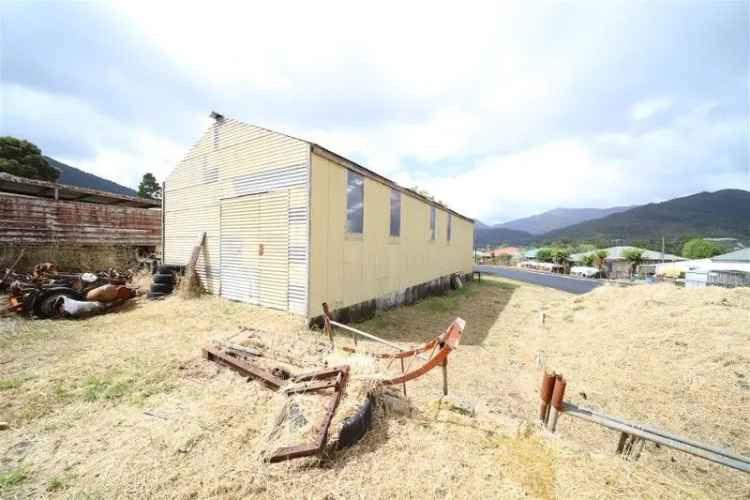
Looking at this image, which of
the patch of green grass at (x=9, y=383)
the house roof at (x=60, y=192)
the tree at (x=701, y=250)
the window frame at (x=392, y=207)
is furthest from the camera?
the tree at (x=701, y=250)

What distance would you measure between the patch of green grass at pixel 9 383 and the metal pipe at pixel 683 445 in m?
7.82

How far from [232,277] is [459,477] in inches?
360

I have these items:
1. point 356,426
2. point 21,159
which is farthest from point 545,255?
point 21,159

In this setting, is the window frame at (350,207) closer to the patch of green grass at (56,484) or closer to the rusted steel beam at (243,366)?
the rusted steel beam at (243,366)

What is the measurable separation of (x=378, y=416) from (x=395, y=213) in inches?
368

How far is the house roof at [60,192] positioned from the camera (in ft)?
39.3

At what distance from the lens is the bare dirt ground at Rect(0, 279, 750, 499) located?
2.62 m

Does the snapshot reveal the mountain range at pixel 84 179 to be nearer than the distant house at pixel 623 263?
No

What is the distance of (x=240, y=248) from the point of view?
947cm

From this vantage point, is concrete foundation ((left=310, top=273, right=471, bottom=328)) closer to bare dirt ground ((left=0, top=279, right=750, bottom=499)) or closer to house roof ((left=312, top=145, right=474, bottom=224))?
bare dirt ground ((left=0, top=279, right=750, bottom=499))

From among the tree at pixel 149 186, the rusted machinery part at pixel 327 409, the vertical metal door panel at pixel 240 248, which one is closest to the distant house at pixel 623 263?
the vertical metal door panel at pixel 240 248

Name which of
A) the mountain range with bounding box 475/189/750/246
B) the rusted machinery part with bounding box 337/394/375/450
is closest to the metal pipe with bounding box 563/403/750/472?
the rusted machinery part with bounding box 337/394/375/450

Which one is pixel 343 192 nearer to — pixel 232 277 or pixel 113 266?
pixel 232 277

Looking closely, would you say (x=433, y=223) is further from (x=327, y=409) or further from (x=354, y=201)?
(x=327, y=409)
